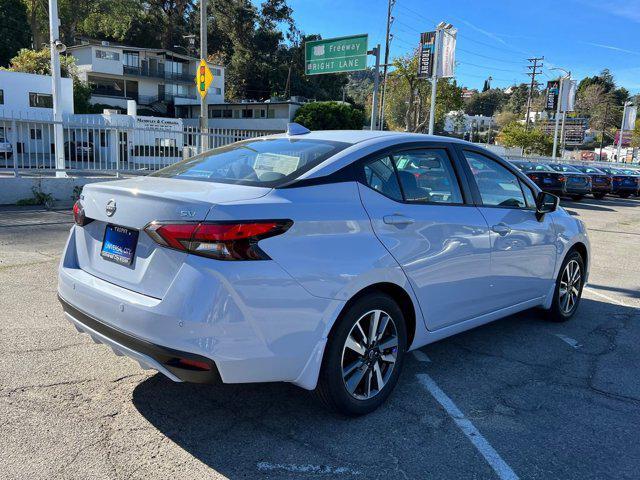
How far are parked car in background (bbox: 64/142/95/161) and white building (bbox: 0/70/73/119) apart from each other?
25.7 metres

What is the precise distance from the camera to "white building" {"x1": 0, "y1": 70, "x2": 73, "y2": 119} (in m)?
35.6

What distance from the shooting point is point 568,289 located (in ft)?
17.5

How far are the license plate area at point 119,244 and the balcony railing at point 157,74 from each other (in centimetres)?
6172

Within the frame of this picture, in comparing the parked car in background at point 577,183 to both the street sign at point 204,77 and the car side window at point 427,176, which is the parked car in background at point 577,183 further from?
the car side window at point 427,176

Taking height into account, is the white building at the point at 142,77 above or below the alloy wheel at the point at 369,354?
above

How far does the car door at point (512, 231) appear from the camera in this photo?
4160 mm

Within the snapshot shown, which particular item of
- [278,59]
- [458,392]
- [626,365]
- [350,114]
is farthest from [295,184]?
[278,59]

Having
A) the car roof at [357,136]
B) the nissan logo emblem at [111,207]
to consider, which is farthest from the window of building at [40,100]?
the nissan logo emblem at [111,207]

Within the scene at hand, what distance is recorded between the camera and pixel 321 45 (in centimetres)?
2462

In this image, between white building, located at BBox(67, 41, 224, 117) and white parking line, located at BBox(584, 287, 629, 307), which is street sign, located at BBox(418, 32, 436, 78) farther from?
white building, located at BBox(67, 41, 224, 117)

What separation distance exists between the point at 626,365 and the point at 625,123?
181ft

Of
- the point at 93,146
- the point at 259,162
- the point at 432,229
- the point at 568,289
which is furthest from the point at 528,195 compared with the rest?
the point at 93,146

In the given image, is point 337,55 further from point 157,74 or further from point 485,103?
point 485,103

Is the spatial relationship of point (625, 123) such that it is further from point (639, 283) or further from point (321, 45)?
point (639, 283)
